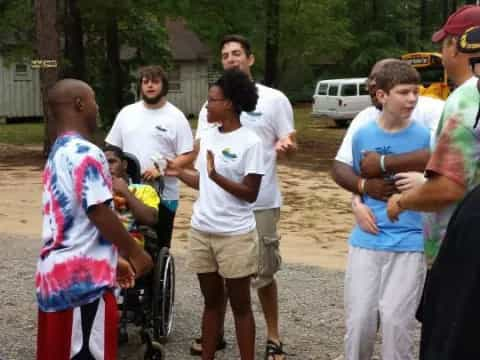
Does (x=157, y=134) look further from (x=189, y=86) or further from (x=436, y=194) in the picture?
(x=189, y=86)

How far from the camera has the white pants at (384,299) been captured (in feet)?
12.8

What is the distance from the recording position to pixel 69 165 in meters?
3.32

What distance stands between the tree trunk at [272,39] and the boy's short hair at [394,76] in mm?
26660

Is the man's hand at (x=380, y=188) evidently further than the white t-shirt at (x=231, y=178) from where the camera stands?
No

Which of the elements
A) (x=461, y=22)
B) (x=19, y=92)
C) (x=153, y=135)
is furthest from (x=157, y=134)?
(x=19, y=92)

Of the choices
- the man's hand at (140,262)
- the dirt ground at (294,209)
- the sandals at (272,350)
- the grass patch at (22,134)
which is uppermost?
the man's hand at (140,262)

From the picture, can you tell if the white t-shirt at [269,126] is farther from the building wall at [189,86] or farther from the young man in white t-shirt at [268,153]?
the building wall at [189,86]

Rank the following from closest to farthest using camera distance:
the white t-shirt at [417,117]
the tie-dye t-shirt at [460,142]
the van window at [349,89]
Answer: the tie-dye t-shirt at [460,142] → the white t-shirt at [417,117] → the van window at [349,89]

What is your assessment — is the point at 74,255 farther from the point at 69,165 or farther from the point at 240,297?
the point at 240,297

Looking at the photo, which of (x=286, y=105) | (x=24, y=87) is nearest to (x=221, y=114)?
(x=286, y=105)

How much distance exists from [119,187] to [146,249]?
26.7 inches

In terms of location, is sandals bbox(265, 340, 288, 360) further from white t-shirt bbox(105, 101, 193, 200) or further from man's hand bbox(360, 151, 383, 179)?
man's hand bbox(360, 151, 383, 179)

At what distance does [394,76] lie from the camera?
3.98m

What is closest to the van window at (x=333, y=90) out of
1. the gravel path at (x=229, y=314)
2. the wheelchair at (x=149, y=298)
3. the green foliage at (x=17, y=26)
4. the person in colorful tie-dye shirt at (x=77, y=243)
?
the green foliage at (x=17, y=26)
